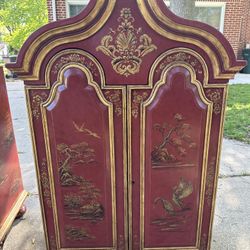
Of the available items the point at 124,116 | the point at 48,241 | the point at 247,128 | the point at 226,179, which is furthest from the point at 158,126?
the point at 247,128

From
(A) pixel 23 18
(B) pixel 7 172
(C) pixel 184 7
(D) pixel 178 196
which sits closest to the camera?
(D) pixel 178 196

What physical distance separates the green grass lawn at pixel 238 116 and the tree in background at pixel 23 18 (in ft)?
29.1

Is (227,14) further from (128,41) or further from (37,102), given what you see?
(37,102)

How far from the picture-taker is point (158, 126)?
141 centimetres

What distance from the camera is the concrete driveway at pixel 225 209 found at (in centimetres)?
194

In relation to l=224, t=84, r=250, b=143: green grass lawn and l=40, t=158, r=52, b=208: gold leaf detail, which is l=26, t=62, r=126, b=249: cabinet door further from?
l=224, t=84, r=250, b=143: green grass lawn

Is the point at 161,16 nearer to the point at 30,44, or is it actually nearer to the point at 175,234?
the point at 30,44

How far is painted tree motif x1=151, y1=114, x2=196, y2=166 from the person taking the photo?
4.63ft

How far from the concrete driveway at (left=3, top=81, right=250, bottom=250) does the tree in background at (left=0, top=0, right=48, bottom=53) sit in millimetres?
9549

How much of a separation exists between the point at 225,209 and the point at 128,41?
1.78 metres

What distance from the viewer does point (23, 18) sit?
12961 mm

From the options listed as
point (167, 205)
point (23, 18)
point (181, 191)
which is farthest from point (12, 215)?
point (23, 18)

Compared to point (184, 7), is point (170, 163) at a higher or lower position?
lower

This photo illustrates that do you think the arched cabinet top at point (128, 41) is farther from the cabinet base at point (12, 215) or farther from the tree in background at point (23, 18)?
the tree in background at point (23, 18)
